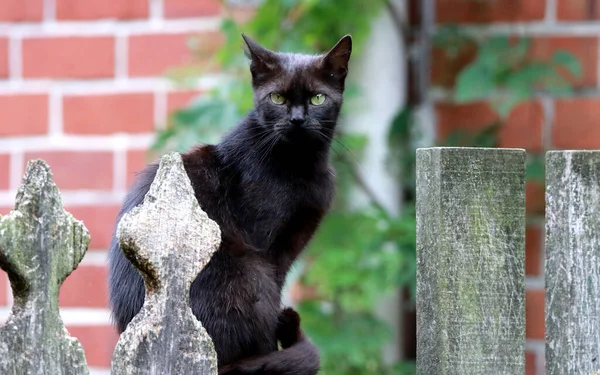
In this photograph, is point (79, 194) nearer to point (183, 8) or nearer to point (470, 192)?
point (183, 8)

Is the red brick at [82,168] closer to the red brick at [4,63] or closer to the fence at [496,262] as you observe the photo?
the red brick at [4,63]

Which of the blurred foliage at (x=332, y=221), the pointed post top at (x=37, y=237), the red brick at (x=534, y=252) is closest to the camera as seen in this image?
the pointed post top at (x=37, y=237)

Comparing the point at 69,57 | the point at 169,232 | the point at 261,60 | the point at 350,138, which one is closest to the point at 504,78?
the point at 350,138

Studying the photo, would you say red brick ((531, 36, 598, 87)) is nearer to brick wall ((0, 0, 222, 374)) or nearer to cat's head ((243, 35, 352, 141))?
cat's head ((243, 35, 352, 141))

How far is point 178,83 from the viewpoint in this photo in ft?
9.17

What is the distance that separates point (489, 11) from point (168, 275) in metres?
2.21

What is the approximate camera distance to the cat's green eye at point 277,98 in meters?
2.25

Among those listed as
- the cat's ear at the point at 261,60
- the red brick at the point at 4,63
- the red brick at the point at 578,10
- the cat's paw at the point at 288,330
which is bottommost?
the cat's paw at the point at 288,330

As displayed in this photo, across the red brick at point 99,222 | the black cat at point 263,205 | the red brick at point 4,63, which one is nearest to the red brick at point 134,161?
the red brick at point 99,222

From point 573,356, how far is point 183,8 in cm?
217

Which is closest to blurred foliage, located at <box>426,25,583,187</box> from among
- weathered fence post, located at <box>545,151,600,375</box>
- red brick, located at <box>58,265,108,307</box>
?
red brick, located at <box>58,265,108,307</box>

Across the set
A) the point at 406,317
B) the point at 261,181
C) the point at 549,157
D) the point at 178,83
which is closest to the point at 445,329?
the point at 549,157

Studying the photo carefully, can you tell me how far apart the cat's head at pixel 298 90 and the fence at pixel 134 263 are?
105cm

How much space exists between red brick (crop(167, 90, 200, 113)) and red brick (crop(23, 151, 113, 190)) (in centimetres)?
29
